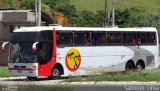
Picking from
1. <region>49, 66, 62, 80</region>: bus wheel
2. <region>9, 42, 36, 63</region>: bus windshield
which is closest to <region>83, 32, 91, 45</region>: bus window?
<region>49, 66, 62, 80</region>: bus wheel

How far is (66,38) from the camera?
108 ft

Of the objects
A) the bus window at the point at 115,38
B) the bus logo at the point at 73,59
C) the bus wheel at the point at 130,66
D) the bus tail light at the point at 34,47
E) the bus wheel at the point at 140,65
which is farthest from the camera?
the bus wheel at the point at 140,65

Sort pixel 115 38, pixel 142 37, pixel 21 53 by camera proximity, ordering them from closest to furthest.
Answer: pixel 21 53 < pixel 115 38 < pixel 142 37

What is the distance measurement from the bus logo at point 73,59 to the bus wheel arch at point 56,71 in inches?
21.6

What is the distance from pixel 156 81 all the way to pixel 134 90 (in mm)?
5856

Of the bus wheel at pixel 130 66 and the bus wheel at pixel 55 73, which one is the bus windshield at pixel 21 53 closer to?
the bus wheel at pixel 55 73

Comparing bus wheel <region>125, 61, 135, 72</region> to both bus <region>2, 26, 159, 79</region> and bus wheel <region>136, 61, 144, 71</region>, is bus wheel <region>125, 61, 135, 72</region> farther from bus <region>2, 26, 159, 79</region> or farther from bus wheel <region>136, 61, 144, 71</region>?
bus wheel <region>136, 61, 144, 71</region>

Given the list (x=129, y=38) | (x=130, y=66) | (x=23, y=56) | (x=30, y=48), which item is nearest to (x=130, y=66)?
(x=130, y=66)

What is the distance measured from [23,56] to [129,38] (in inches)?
360

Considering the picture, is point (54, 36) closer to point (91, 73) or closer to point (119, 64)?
point (91, 73)

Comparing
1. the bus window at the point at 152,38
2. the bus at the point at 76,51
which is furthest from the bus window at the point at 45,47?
the bus window at the point at 152,38

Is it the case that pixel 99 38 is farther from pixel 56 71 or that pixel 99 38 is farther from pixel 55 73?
pixel 55 73

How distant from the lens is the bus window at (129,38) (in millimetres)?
37062

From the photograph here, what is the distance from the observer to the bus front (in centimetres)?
3134
